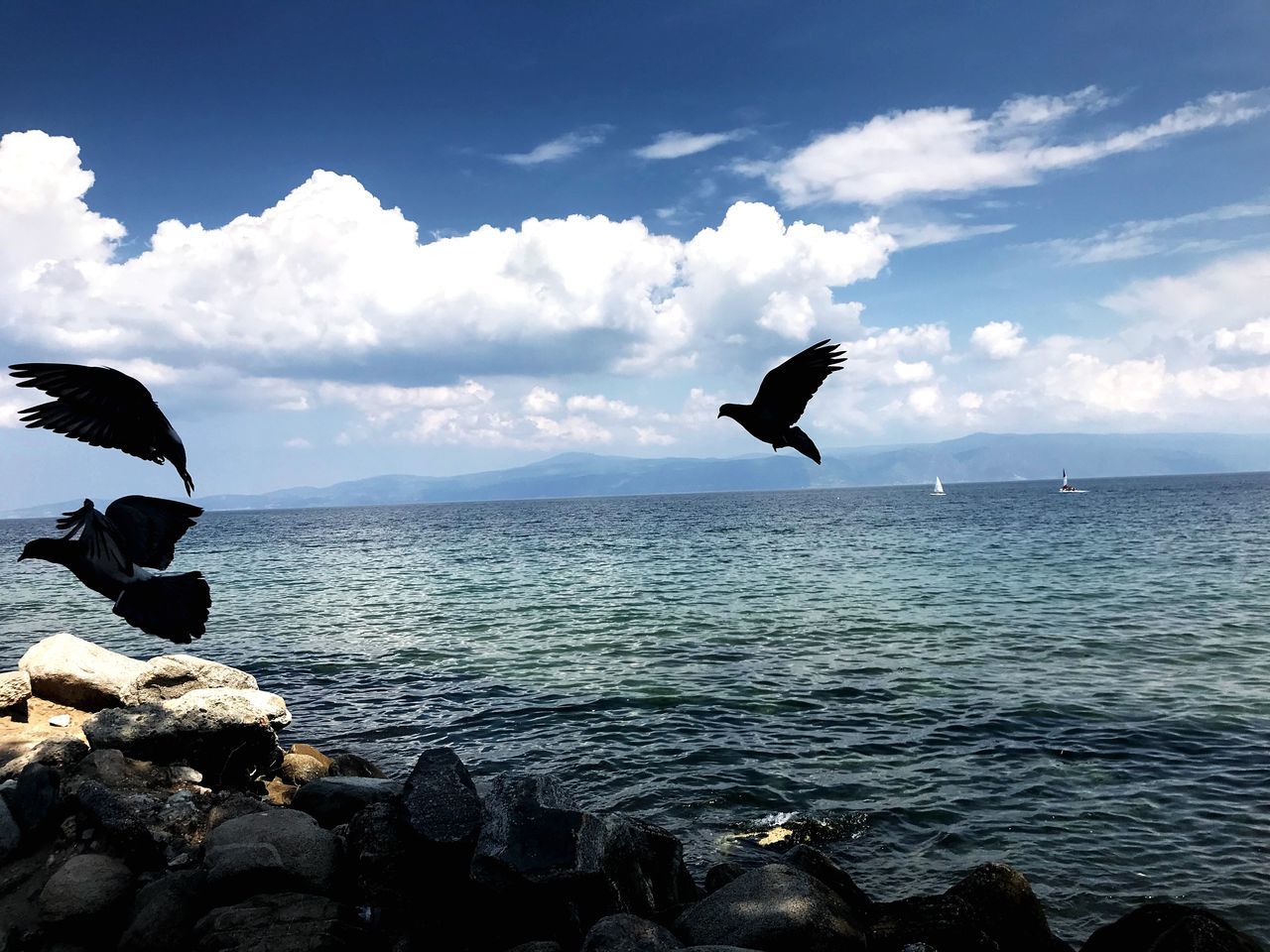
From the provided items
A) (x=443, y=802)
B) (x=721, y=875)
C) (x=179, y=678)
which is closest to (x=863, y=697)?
(x=721, y=875)

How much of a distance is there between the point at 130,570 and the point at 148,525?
48 centimetres

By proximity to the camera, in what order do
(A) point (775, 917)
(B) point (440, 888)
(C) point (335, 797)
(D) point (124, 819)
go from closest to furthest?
(A) point (775, 917), (B) point (440, 888), (D) point (124, 819), (C) point (335, 797)

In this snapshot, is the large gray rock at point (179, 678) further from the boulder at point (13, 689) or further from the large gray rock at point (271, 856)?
the large gray rock at point (271, 856)

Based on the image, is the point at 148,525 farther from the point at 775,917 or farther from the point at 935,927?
the point at 935,927

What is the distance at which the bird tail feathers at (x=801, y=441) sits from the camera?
5.09 metres

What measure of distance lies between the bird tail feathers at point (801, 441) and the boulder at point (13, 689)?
1644 cm

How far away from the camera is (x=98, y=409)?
525 centimetres

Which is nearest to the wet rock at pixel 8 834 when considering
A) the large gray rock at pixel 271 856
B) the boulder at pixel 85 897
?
the boulder at pixel 85 897

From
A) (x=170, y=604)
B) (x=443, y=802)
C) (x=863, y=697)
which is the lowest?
(x=863, y=697)

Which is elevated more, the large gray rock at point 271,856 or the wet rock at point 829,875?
the large gray rock at point 271,856

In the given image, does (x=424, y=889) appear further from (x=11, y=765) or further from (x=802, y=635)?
(x=802, y=635)

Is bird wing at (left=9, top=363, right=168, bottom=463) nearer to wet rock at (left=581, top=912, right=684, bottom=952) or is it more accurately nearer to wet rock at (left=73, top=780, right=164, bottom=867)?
wet rock at (left=581, top=912, right=684, bottom=952)

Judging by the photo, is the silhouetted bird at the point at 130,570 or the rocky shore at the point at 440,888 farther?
the rocky shore at the point at 440,888

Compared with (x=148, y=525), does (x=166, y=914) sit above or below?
below
